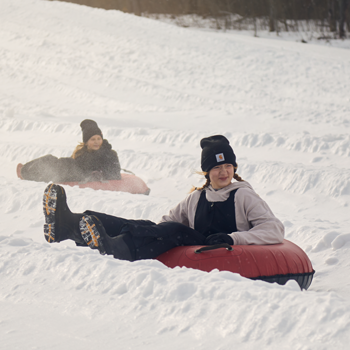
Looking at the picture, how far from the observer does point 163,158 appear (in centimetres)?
764

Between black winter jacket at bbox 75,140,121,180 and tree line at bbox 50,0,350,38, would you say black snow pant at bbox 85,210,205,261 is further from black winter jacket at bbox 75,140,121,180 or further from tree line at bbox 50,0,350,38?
tree line at bbox 50,0,350,38

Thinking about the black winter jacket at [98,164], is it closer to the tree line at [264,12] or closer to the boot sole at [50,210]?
the boot sole at [50,210]

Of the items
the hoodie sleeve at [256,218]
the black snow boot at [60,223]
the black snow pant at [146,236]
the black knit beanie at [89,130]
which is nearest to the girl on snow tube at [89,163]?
the black knit beanie at [89,130]

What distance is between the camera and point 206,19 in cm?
2247

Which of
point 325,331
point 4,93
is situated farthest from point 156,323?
point 4,93

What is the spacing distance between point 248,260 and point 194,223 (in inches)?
22.5

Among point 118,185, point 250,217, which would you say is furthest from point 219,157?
point 118,185

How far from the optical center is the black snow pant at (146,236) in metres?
3.18

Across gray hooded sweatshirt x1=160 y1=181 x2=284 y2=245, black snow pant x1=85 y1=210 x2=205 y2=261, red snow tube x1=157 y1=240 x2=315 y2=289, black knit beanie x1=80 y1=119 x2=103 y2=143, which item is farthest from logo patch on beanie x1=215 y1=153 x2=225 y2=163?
black knit beanie x1=80 y1=119 x2=103 y2=143

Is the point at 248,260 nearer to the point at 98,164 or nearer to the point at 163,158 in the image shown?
the point at 98,164

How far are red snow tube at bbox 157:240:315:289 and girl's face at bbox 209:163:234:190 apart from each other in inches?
18.6

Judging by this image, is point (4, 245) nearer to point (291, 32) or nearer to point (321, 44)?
point (321, 44)

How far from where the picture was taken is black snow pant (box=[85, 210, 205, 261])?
318cm

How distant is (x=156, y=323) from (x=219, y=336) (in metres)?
0.29
